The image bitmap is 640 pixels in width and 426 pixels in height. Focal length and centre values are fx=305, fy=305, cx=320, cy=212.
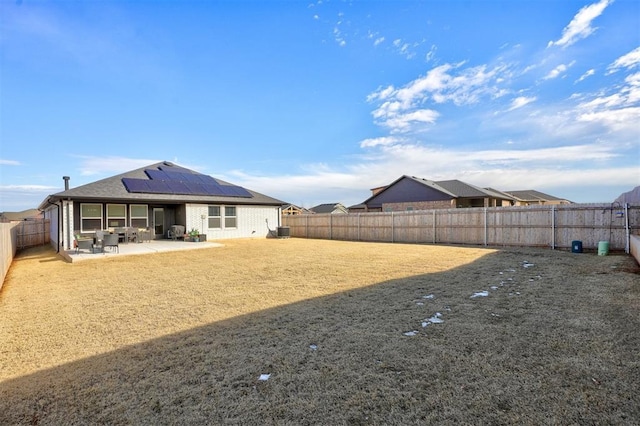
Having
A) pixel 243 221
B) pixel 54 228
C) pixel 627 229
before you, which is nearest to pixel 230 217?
pixel 243 221

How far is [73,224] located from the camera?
14062 millimetres

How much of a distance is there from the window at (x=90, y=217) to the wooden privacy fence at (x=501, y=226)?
12545mm

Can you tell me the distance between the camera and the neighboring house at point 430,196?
26.9 m

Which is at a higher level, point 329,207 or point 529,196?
point 529,196

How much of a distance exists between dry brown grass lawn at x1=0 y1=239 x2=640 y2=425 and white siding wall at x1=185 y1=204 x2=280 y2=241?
421 inches

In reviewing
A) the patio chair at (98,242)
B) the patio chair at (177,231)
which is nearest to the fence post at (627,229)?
the patio chair at (177,231)

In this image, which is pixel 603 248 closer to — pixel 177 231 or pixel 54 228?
pixel 177 231

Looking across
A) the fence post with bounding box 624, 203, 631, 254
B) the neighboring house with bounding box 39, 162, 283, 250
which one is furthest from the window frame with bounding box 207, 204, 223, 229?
the fence post with bounding box 624, 203, 631, 254

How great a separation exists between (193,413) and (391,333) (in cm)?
238

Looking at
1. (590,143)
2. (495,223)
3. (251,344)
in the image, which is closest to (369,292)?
(251,344)

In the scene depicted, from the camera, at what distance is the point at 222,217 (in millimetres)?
18578

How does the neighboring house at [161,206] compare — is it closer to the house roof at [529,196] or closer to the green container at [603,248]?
the green container at [603,248]

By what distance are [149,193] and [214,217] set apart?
3.73m

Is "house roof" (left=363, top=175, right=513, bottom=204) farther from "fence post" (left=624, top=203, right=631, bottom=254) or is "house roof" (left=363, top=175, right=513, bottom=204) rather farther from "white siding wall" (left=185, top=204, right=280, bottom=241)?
"fence post" (left=624, top=203, right=631, bottom=254)
